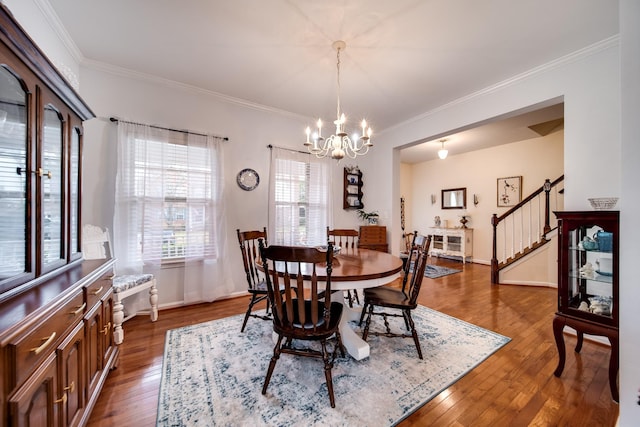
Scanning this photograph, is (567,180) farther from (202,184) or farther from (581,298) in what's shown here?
(202,184)

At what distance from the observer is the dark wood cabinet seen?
4.56m

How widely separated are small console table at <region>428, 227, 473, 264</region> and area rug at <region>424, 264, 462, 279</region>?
1038 millimetres

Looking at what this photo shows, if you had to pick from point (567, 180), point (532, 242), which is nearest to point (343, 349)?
point (567, 180)

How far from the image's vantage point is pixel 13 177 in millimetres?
1066

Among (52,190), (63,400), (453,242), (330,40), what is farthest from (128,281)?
(453,242)

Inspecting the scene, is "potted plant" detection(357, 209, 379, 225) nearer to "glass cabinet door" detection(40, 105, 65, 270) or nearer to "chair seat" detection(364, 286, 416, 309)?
"chair seat" detection(364, 286, 416, 309)

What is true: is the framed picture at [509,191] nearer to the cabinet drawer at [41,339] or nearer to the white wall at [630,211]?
the white wall at [630,211]

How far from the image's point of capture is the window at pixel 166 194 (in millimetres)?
2717

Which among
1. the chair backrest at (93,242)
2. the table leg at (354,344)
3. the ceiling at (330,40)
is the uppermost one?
the ceiling at (330,40)

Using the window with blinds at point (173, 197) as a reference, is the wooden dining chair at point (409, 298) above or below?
below

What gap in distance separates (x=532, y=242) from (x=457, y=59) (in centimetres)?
361

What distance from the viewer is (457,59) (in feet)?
8.22

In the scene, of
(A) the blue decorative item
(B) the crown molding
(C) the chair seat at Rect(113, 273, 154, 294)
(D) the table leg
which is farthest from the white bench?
(B) the crown molding

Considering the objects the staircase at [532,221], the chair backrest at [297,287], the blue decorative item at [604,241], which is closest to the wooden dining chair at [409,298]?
the chair backrest at [297,287]
